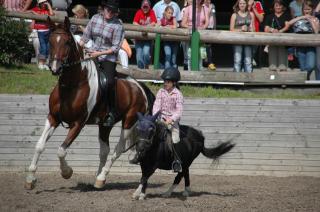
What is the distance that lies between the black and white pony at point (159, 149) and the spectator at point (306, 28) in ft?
17.4

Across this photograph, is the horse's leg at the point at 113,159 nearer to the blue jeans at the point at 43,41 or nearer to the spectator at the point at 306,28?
the blue jeans at the point at 43,41

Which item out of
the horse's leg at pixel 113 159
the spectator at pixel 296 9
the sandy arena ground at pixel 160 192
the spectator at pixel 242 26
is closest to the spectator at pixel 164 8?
the spectator at pixel 242 26

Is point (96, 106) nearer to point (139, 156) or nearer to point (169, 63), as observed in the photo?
point (139, 156)

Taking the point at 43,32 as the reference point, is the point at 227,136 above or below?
below

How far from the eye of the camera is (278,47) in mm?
15906

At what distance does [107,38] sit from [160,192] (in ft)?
7.77

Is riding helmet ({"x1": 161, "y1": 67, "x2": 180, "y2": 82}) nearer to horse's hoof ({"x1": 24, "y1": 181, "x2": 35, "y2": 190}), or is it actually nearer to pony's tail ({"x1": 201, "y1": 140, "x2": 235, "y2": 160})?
pony's tail ({"x1": 201, "y1": 140, "x2": 235, "y2": 160})

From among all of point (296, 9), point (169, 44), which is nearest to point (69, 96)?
point (169, 44)

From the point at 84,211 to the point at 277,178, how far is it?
4.93 metres

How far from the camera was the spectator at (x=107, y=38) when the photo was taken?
37.8 feet

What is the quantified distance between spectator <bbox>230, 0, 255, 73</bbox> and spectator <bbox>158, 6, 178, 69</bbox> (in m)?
1.16

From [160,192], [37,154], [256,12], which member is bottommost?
[160,192]

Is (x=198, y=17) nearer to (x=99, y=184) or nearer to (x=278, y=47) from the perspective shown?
(x=278, y=47)

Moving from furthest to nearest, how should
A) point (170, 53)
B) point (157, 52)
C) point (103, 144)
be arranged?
point (170, 53)
point (157, 52)
point (103, 144)
